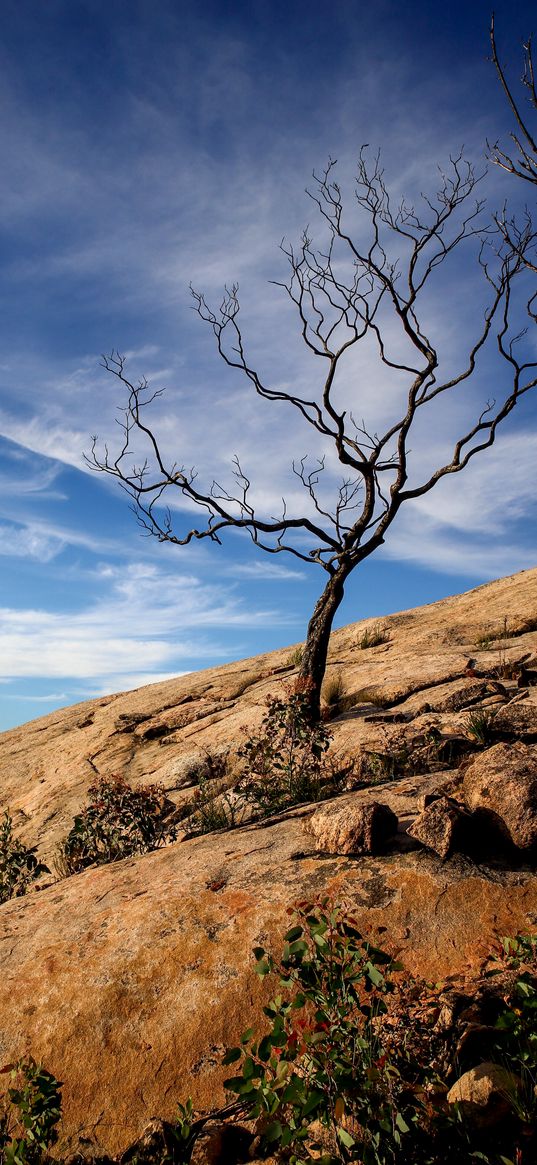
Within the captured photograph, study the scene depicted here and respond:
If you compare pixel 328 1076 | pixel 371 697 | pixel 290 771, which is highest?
pixel 371 697

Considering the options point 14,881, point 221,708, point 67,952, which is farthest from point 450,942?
point 221,708

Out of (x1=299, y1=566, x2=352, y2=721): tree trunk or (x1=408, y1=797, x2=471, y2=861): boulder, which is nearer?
(x1=408, y1=797, x2=471, y2=861): boulder

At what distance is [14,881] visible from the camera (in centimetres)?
752

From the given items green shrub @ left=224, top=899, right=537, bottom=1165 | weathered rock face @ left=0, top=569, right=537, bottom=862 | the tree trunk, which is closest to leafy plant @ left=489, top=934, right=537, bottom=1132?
green shrub @ left=224, top=899, right=537, bottom=1165

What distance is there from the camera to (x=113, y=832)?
25.1ft

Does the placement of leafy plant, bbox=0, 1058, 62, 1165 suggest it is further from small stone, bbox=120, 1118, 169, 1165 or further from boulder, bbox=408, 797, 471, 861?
boulder, bbox=408, 797, 471, 861

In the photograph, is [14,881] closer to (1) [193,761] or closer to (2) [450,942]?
(1) [193,761]

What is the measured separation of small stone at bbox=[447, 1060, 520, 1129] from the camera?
9.12 feet

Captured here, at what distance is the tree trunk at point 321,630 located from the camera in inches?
535

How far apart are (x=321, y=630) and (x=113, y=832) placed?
6.88 m

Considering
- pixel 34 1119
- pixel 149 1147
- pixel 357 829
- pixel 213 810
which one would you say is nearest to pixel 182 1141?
pixel 149 1147

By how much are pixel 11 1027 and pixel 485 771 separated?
3.66m

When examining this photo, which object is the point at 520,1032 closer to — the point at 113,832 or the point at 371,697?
the point at 113,832

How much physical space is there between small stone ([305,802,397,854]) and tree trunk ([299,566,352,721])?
25.7 feet
